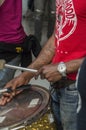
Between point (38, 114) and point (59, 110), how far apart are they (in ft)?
0.81

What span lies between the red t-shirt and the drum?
0.14 meters

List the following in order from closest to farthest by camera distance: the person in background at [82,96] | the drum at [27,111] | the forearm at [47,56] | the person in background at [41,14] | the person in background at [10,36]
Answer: the person in background at [82,96]
the drum at [27,111]
the forearm at [47,56]
the person in background at [10,36]
the person in background at [41,14]

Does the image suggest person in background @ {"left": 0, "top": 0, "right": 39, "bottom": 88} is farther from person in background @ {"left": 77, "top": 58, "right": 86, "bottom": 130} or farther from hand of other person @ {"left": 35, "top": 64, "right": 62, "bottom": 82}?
person in background @ {"left": 77, "top": 58, "right": 86, "bottom": 130}

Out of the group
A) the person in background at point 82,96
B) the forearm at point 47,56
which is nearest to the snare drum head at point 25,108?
the forearm at point 47,56

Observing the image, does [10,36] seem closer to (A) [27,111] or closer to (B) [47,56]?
(B) [47,56]

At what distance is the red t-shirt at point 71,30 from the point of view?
1.55 m

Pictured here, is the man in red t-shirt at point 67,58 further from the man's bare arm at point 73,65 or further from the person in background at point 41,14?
the person in background at point 41,14

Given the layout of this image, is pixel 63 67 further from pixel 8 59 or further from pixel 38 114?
pixel 8 59

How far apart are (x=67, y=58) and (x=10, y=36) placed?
0.46 meters

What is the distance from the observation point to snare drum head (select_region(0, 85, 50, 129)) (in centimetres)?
148

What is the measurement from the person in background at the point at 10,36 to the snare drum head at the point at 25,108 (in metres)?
0.29

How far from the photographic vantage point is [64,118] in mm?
1649

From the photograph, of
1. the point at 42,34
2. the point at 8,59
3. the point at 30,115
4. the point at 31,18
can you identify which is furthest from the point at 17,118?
the point at 31,18

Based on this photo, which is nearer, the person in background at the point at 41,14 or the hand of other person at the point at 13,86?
the hand of other person at the point at 13,86
